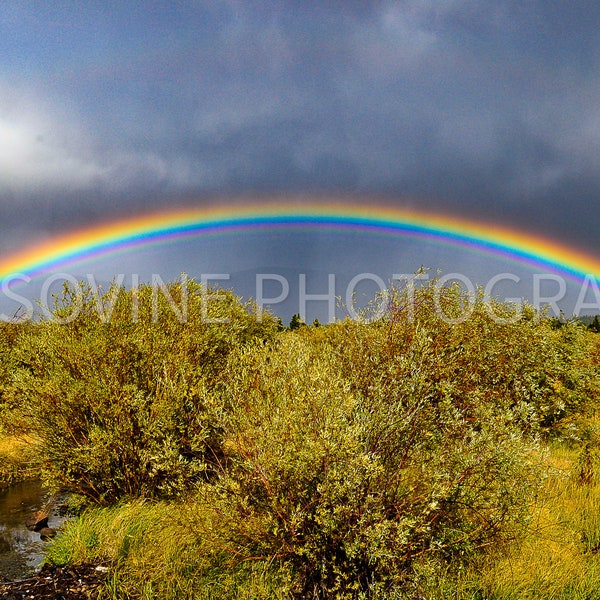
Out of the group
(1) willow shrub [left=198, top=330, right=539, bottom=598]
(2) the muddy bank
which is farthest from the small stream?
(1) willow shrub [left=198, top=330, right=539, bottom=598]

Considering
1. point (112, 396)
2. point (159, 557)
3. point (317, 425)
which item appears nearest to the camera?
point (317, 425)

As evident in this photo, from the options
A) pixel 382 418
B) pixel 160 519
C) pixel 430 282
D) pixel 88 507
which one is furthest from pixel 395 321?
pixel 88 507

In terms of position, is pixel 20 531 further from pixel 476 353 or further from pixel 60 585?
pixel 476 353

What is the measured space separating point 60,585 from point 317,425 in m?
4.63

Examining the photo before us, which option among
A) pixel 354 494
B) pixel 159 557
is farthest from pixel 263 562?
pixel 159 557

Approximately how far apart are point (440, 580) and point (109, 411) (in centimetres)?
637

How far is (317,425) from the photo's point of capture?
5859mm

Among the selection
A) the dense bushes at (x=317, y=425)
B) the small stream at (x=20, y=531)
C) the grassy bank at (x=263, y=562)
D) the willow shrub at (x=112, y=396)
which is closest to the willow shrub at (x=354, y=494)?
the dense bushes at (x=317, y=425)

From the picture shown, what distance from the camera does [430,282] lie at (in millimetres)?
11922

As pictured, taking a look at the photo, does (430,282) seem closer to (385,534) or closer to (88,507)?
(385,534)

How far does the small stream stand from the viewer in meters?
9.22

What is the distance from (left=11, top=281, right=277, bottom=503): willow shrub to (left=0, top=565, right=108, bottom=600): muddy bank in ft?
5.51

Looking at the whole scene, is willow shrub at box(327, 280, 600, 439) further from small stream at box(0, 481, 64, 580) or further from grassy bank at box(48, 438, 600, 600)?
small stream at box(0, 481, 64, 580)

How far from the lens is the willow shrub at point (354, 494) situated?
18.2 feet
